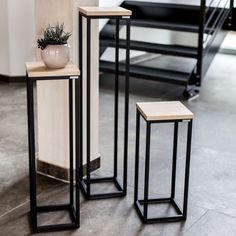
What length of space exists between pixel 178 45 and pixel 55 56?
13.2 feet

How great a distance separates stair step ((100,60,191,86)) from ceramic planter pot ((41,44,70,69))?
313 cm

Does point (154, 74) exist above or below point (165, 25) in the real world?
below

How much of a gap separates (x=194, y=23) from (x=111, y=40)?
1.12m

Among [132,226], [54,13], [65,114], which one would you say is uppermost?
[54,13]

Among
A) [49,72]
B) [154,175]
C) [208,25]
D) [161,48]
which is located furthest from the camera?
[208,25]

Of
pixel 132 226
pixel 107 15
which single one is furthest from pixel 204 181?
pixel 107 15

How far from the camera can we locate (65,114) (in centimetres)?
345

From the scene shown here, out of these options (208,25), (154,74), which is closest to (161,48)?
(154,74)

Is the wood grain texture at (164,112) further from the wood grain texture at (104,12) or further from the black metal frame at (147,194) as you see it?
the wood grain texture at (104,12)

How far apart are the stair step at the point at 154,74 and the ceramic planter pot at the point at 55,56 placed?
3131mm

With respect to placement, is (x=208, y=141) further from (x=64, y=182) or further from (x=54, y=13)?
(x=54, y=13)

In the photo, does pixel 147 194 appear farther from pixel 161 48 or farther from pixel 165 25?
pixel 165 25

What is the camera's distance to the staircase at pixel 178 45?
19.4 ft

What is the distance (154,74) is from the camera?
20.0 ft
